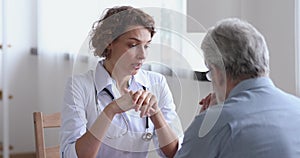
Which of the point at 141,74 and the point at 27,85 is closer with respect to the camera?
the point at 141,74

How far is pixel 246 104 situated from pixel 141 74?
49 cm

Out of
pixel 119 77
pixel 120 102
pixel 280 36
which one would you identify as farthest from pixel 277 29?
pixel 120 102

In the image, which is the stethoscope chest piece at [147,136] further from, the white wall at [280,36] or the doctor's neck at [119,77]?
the white wall at [280,36]

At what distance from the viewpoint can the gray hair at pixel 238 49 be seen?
1.14 meters

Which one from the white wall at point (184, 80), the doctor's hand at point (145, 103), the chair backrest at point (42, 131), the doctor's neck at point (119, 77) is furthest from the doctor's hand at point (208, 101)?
the chair backrest at point (42, 131)

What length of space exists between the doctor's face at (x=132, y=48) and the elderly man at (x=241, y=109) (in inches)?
7.7

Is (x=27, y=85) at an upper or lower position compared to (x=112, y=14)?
lower

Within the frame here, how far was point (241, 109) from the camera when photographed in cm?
110

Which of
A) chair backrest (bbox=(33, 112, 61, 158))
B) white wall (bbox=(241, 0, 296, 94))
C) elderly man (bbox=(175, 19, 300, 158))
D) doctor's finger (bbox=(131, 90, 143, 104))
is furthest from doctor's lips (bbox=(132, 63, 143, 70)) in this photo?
white wall (bbox=(241, 0, 296, 94))

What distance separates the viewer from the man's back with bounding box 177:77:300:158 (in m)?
1.07

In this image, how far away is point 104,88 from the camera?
1.49 m

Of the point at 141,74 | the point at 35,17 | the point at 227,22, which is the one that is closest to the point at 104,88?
the point at 141,74

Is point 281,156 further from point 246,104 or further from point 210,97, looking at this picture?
point 210,97

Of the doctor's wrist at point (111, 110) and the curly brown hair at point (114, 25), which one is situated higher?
the curly brown hair at point (114, 25)
